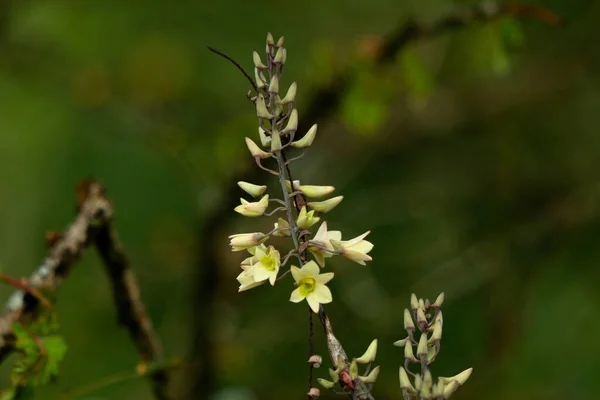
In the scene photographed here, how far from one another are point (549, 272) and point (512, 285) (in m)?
0.74

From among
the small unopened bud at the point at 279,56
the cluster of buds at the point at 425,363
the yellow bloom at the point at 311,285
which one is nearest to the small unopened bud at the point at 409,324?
the cluster of buds at the point at 425,363

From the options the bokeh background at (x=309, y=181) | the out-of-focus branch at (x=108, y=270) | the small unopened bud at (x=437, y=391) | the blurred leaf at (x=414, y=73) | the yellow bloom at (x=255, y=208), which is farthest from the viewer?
the bokeh background at (x=309, y=181)

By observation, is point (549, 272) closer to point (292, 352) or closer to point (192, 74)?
point (292, 352)

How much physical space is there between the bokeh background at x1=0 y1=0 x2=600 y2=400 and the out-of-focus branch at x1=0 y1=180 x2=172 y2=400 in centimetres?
98

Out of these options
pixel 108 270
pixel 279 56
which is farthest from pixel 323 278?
pixel 108 270

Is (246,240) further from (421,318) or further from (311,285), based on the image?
(421,318)

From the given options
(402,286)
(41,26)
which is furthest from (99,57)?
(402,286)

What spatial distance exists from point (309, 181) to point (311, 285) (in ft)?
8.92

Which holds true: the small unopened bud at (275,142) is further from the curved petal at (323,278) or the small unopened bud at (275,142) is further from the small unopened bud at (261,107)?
the curved petal at (323,278)

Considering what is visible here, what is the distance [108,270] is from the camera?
1.51 metres

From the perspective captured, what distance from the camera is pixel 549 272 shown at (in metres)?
3.72

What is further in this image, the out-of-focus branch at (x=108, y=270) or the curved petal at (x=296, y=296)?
the out-of-focus branch at (x=108, y=270)

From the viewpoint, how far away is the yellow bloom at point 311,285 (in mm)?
751

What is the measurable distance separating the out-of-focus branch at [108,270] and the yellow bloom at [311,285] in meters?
0.70
